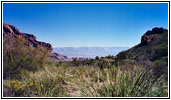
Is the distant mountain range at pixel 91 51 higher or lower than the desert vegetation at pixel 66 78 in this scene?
higher

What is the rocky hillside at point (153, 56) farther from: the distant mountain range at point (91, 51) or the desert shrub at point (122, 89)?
the desert shrub at point (122, 89)

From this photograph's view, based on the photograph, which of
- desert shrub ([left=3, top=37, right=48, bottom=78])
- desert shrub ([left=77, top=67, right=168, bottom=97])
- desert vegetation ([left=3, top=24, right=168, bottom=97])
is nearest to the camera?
desert shrub ([left=77, top=67, right=168, bottom=97])

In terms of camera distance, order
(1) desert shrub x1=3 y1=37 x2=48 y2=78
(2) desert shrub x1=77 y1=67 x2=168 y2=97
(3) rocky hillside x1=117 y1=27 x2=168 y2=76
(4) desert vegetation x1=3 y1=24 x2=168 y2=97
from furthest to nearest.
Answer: (3) rocky hillside x1=117 y1=27 x2=168 y2=76 → (1) desert shrub x1=3 y1=37 x2=48 y2=78 → (4) desert vegetation x1=3 y1=24 x2=168 y2=97 → (2) desert shrub x1=77 y1=67 x2=168 y2=97

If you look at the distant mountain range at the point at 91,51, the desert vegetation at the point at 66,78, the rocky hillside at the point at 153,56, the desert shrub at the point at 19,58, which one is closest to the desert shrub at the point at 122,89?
the desert vegetation at the point at 66,78

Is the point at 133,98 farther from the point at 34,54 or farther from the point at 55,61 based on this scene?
the point at 55,61

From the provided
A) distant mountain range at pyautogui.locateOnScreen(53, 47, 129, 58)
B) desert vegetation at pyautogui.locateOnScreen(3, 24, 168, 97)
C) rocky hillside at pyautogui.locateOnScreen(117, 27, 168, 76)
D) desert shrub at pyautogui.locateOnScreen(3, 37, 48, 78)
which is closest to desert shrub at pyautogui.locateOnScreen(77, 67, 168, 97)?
desert vegetation at pyautogui.locateOnScreen(3, 24, 168, 97)

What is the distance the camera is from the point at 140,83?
155 inches

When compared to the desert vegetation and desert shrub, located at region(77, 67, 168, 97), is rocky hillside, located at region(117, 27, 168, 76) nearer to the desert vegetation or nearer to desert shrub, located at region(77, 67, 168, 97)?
the desert vegetation

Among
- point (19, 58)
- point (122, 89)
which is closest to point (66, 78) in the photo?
point (19, 58)

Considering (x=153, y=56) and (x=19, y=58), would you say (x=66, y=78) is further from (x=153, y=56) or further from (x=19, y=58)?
(x=153, y=56)

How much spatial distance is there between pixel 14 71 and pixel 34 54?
1.13 metres

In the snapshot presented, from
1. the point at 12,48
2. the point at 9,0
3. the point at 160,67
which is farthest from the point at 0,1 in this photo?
the point at 160,67

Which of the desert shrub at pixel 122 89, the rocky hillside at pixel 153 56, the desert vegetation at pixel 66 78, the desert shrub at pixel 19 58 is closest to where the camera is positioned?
the desert shrub at pixel 122 89

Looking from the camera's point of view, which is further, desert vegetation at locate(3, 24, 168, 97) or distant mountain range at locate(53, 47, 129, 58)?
distant mountain range at locate(53, 47, 129, 58)
